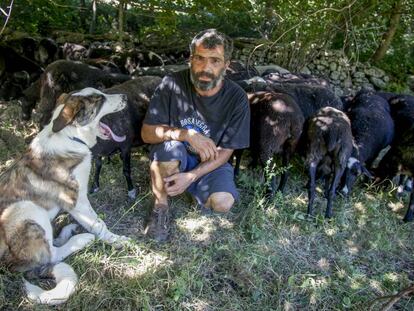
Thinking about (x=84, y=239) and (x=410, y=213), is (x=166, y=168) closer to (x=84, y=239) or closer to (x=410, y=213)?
(x=84, y=239)

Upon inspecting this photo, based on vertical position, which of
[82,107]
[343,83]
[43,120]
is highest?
[82,107]

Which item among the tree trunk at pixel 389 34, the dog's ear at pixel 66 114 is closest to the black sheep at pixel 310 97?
the dog's ear at pixel 66 114

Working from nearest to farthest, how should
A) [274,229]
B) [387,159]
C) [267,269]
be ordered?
[267,269], [274,229], [387,159]

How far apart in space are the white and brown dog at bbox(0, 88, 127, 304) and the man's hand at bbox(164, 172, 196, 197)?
2.01 ft

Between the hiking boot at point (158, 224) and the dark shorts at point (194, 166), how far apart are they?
383 millimetres

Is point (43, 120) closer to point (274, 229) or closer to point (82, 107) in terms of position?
point (82, 107)

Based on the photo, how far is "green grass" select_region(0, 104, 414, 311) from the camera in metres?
3.05

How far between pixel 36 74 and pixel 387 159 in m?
6.00

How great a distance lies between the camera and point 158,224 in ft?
12.2

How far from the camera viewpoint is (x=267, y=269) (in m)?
3.43

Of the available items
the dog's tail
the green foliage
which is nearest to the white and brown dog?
the dog's tail

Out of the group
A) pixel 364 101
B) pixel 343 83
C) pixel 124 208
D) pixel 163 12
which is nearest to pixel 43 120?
pixel 124 208

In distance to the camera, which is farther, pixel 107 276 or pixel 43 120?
pixel 43 120

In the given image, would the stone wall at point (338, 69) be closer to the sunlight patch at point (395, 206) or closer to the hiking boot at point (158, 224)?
the sunlight patch at point (395, 206)
